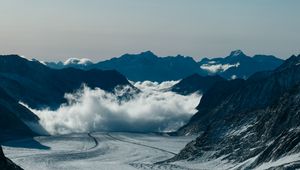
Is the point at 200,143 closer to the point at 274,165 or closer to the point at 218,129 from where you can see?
the point at 218,129

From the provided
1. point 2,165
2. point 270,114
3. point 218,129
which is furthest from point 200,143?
point 2,165

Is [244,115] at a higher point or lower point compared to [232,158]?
higher

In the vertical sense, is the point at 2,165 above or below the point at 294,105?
below

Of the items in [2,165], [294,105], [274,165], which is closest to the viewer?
[2,165]

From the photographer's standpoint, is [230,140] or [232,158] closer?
[232,158]

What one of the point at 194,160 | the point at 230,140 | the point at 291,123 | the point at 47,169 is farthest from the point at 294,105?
the point at 47,169

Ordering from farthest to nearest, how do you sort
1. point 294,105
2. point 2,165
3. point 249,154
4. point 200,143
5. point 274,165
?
point 200,143, point 294,105, point 249,154, point 274,165, point 2,165

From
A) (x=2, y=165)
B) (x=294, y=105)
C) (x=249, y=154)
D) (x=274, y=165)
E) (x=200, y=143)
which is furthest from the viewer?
(x=200, y=143)

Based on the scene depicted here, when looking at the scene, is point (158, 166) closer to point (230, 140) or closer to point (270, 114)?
point (230, 140)

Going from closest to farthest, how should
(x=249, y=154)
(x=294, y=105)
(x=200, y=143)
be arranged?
1. (x=249, y=154)
2. (x=294, y=105)
3. (x=200, y=143)
